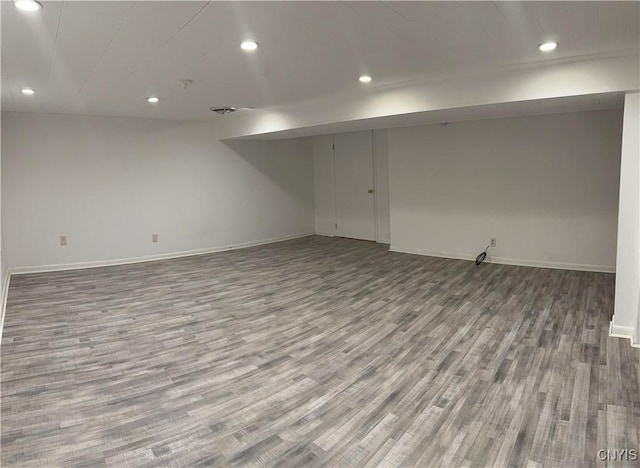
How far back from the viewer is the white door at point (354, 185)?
7.88 meters

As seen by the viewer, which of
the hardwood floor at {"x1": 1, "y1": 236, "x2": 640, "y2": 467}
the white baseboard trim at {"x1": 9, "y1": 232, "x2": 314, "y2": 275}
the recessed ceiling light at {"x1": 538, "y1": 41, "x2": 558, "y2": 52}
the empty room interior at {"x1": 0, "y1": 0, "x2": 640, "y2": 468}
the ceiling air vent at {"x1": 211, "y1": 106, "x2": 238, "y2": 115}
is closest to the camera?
the hardwood floor at {"x1": 1, "y1": 236, "x2": 640, "y2": 467}

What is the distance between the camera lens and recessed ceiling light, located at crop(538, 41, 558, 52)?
9.73 feet

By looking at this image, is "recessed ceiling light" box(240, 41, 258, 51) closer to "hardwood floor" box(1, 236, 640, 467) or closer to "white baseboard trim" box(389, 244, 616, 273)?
"hardwood floor" box(1, 236, 640, 467)

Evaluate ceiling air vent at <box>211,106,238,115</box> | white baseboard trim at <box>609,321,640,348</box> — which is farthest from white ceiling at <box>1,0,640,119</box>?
white baseboard trim at <box>609,321,640,348</box>

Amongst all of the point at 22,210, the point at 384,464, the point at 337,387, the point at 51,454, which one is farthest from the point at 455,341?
the point at 22,210

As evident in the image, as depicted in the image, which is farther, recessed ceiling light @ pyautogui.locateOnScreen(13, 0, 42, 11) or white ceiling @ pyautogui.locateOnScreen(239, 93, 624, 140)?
white ceiling @ pyautogui.locateOnScreen(239, 93, 624, 140)

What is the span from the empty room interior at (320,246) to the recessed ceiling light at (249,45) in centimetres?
3

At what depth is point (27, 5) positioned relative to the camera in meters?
2.06

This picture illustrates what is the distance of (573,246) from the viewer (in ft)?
16.9

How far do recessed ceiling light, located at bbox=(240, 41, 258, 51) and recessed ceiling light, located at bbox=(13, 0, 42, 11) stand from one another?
1.20m

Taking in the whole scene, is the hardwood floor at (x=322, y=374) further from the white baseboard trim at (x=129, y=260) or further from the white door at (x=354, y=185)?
the white door at (x=354, y=185)

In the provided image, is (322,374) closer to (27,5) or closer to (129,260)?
(27,5)

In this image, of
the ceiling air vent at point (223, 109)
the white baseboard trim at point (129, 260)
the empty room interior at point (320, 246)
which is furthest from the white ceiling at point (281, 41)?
the white baseboard trim at point (129, 260)

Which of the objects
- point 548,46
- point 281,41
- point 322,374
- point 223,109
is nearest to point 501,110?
point 548,46
